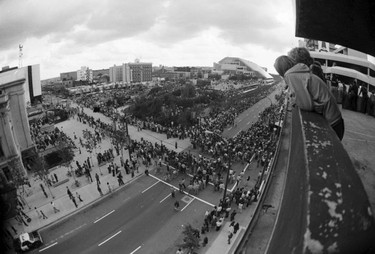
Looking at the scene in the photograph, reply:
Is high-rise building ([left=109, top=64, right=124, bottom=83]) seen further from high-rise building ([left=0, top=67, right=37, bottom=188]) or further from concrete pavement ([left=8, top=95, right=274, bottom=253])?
concrete pavement ([left=8, top=95, right=274, bottom=253])

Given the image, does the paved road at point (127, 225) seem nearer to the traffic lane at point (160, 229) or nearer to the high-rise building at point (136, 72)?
the traffic lane at point (160, 229)

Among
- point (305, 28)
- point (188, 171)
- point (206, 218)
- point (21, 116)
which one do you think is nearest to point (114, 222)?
point (206, 218)

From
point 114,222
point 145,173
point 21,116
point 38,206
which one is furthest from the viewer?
point 21,116

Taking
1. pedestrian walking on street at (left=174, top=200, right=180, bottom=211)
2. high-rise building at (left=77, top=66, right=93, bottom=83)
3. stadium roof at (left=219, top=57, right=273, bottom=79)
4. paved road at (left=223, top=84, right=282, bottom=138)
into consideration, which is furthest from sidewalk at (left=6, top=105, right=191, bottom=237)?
high-rise building at (left=77, top=66, right=93, bottom=83)

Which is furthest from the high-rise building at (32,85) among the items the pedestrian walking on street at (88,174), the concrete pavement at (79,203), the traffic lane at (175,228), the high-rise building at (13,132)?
the traffic lane at (175,228)

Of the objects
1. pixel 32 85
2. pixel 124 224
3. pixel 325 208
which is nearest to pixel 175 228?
pixel 124 224

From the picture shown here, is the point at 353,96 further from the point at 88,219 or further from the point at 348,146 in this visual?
the point at 88,219

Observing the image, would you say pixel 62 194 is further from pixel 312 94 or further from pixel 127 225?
pixel 312 94
